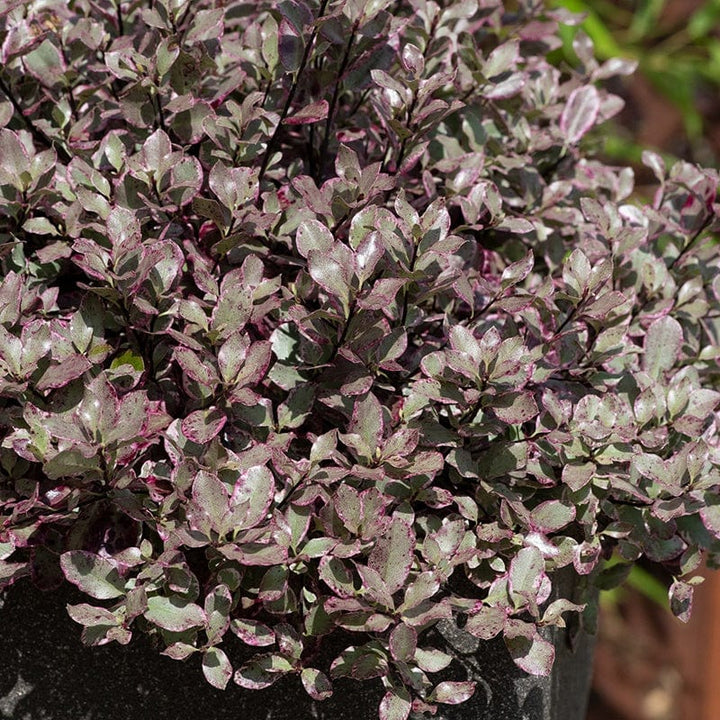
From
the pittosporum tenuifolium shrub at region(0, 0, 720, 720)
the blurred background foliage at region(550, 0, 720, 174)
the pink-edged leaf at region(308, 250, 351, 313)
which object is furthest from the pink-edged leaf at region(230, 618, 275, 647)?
the blurred background foliage at region(550, 0, 720, 174)

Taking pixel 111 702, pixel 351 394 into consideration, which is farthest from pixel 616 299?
pixel 111 702

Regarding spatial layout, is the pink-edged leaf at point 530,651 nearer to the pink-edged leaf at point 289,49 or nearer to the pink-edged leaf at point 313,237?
the pink-edged leaf at point 313,237

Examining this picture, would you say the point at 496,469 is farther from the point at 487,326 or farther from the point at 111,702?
the point at 111,702

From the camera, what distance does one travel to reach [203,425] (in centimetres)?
73

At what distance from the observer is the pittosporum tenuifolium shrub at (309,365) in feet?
2.38

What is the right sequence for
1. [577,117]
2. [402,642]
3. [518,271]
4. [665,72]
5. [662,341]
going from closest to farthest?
[402,642], [518,271], [662,341], [577,117], [665,72]

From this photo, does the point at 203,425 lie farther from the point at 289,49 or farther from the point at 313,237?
the point at 289,49

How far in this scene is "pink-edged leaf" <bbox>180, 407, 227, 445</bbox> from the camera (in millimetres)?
720

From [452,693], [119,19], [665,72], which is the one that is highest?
[119,19]

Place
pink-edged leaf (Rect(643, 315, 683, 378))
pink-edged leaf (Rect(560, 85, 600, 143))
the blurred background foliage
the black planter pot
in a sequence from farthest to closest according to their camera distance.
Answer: the blurred background foliage
pink-edged leaf (Rect(560, 85, 600, 143))
pink-edged leaf (Rect(643, 315, 683, 378))
the black planter pot

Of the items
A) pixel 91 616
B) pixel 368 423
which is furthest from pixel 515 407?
pixel 91 616

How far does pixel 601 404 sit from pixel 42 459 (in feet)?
1.32

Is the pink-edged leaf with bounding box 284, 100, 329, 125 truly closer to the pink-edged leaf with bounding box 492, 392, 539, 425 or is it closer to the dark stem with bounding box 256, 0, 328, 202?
the dark stem with bounding box 256, 0, 328, 202

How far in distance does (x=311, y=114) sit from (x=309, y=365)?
0.64ft
